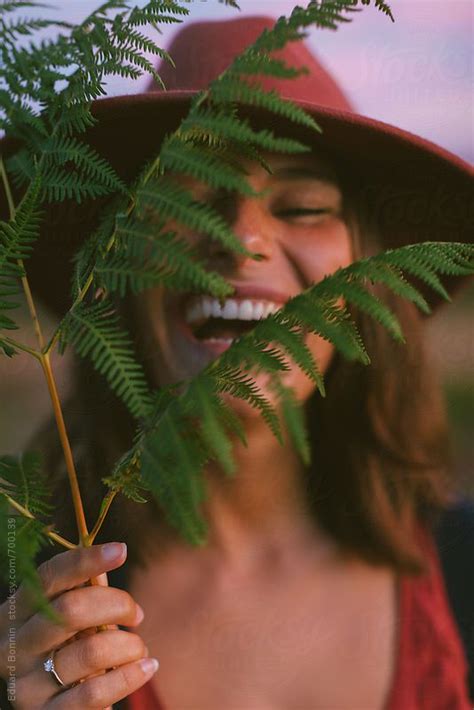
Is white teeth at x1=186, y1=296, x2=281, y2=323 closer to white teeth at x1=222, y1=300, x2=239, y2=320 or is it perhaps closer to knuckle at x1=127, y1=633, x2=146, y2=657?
white teeth at x1=222, y1=300, x2=239, y2=320

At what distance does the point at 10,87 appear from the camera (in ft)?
2.63

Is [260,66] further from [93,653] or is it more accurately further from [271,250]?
[93,653]

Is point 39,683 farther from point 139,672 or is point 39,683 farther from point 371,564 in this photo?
point 371,564

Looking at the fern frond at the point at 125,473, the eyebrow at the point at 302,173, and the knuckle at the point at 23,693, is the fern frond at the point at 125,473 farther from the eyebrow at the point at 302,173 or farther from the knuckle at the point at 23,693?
the eyebrow at the point at 302,173

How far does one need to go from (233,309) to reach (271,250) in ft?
0.40

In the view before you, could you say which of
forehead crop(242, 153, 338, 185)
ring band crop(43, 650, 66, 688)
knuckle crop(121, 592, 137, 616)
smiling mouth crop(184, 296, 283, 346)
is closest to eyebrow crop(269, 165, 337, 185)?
forehead crop(242, 153, 338, 185)

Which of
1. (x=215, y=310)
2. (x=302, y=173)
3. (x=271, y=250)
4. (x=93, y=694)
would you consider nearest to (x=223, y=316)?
(x=215, y=310)

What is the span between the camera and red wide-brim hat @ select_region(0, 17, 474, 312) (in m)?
1.08

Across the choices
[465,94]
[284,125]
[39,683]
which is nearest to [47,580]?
[39,683]

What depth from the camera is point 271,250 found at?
1184mm

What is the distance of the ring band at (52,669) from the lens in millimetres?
868

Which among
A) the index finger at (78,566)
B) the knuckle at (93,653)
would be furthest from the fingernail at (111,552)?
the knuckle at (93,653)

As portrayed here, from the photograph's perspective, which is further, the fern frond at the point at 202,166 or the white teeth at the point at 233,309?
the white teeth at the point at 233,309

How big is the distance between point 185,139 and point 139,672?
659 mm
